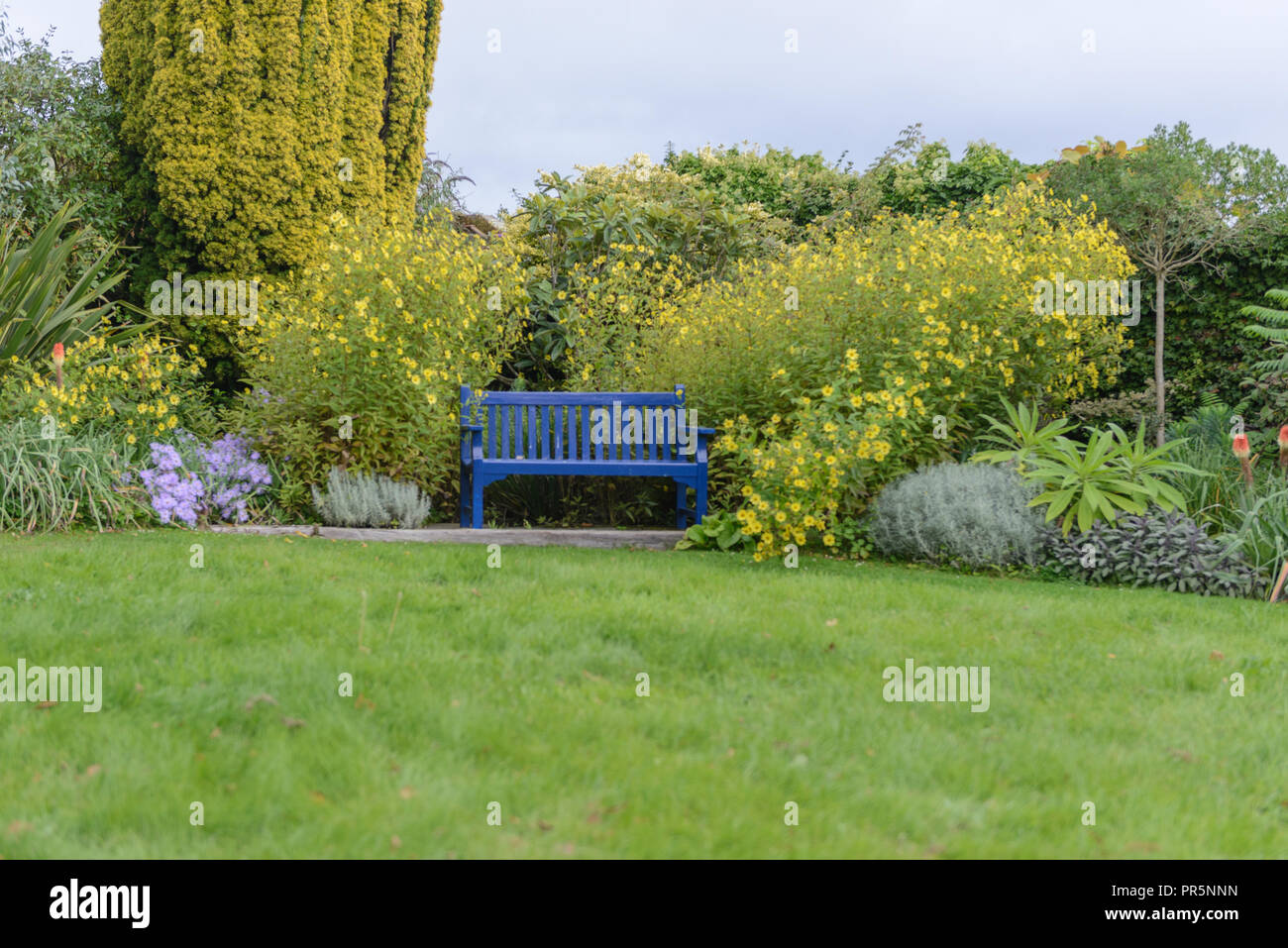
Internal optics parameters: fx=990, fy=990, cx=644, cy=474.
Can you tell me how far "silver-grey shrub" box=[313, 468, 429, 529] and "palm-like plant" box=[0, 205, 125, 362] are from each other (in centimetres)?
258

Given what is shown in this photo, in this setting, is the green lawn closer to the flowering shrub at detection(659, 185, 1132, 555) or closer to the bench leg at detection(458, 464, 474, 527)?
the flowering shrub at detection(659, 185, 1132, 555)

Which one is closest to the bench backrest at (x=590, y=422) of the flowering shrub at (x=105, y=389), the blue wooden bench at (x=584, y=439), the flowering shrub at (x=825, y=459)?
the blue wooden bench at (x=584, y=439)

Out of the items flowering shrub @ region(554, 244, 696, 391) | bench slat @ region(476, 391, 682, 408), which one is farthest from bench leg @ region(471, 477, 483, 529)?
flowering shrub @ region(554, 244, 696, 391)

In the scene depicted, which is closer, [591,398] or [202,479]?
[202,479]

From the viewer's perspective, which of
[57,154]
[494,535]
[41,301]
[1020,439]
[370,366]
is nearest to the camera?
[494,535]

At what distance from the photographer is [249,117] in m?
8.62

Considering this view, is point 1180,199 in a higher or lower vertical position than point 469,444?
higher

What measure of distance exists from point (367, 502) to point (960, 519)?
3783 millimetres

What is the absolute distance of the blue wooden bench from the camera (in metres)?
6.68

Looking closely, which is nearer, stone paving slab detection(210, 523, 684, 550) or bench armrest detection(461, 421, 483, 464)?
stone paving slab detection(210, 523, 684, 550)

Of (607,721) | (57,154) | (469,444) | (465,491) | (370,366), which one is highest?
(57,154)

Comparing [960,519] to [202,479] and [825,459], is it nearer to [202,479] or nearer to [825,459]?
[825,459]

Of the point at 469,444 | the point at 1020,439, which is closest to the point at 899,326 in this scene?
the point at 1020,439

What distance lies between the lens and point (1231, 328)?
8.54 metres
